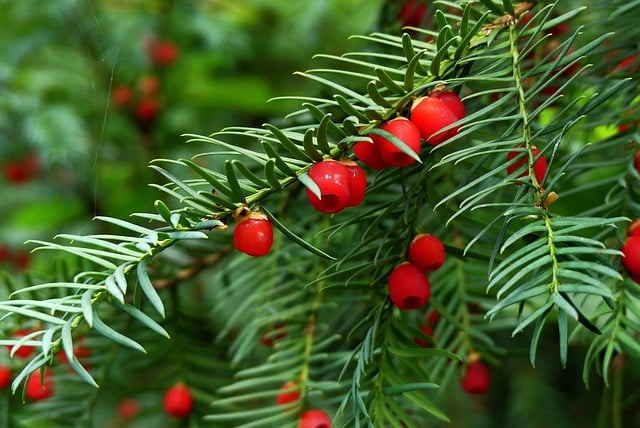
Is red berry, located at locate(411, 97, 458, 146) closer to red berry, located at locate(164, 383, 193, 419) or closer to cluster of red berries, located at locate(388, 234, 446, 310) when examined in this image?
cluster of red berries, located at locate(388, 234, 446, 310)

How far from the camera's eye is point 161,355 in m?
0.65

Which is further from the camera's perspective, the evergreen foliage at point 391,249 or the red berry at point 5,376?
the red berry at point 5,376

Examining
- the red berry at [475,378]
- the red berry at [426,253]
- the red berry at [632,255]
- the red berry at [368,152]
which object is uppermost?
the red berry at [368,152]

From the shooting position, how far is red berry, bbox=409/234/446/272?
398 mm

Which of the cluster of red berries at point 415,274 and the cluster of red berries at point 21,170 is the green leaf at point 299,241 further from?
the cluster of red berries at point 21,170

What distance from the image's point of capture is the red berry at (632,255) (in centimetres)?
39

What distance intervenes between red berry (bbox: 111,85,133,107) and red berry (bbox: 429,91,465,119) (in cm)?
93

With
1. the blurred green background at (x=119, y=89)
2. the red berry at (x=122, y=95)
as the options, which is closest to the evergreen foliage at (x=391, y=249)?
the blurred green background at (x=119, y=89)

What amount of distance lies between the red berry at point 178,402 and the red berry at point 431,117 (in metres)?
0.35

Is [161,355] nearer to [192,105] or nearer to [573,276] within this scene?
[573,276]

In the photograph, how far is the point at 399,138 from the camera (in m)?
0.34

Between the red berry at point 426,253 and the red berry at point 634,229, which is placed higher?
the red berry at point 426,253

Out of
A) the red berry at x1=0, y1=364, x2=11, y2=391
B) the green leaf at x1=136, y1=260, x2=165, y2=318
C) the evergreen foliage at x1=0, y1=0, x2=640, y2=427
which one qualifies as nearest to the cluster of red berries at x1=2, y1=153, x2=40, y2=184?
the evergreen foliage at x1=0, y1=0, x2=640, y2=427

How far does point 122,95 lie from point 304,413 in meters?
0.85
